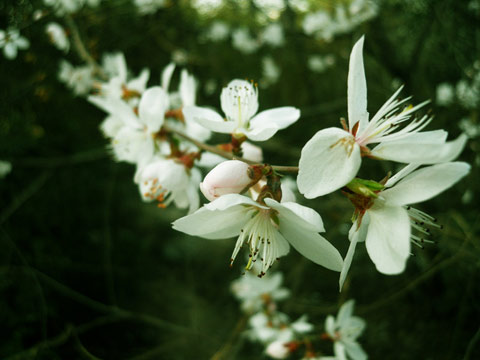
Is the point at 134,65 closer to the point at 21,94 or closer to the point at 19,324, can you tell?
the point at 21,94

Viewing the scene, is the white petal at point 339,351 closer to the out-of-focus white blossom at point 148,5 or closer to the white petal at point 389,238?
the white petal at point 389,238

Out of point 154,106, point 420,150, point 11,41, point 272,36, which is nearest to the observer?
point 420,150

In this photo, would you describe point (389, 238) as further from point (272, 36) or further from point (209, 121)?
point (272, 36)

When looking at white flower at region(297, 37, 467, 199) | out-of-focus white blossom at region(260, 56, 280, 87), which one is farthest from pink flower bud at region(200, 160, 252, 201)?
out-of-focus white blossom at region(260, 56, 280, 87)

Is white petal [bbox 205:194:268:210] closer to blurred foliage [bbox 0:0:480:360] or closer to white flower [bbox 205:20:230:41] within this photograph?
blurred foliage [bbox 0:0:480:360]

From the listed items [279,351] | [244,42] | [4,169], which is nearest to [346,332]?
[279,351]

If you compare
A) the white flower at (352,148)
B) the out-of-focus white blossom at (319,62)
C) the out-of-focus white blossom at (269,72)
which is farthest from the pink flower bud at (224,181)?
the out-of-focus white blossom at (319,62)
